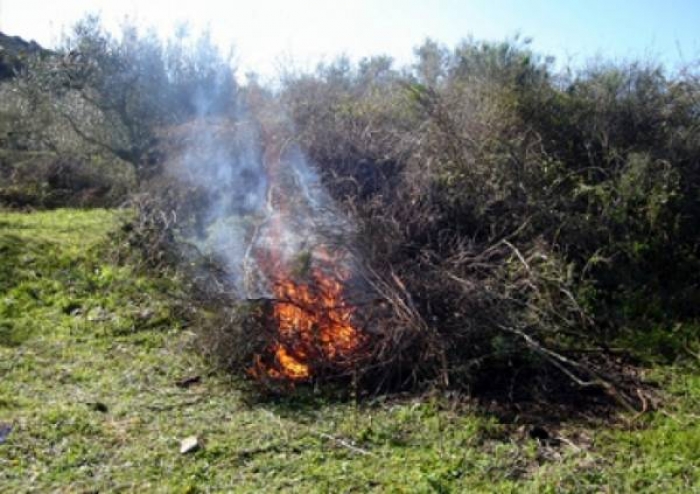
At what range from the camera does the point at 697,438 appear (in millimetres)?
4121

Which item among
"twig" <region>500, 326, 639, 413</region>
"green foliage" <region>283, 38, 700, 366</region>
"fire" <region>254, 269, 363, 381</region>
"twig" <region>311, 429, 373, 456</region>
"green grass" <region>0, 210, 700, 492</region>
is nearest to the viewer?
"green grass" <region>0, 210, 700, 492</region>

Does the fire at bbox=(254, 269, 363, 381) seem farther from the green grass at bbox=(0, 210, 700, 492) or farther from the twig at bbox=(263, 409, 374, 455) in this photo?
the twig at bbox=(263, 409, 374, 455)

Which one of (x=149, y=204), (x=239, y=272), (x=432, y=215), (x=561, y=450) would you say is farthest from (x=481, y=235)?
(x=149, y=204)

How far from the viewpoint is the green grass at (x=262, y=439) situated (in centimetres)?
372

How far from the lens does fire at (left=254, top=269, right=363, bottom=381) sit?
520 centimetres

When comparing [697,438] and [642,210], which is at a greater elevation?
[642,210]

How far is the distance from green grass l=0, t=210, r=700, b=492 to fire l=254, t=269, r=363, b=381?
1.23 feet

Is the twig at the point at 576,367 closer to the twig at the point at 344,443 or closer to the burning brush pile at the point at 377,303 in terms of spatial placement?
the burning brush pile at the point at 377,303

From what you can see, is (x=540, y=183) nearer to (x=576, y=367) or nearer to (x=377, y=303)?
(x=576, y=367)

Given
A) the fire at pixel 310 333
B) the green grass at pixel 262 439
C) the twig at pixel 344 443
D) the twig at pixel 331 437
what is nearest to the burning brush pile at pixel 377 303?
the fire at pixel 310 333

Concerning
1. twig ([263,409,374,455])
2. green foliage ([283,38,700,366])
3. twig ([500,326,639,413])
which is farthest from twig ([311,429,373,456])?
twig ([500,326,639,413])

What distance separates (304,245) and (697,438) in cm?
357

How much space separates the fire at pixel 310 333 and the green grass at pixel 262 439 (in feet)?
1.23

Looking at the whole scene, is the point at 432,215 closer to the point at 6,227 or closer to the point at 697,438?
the point at 697,438
